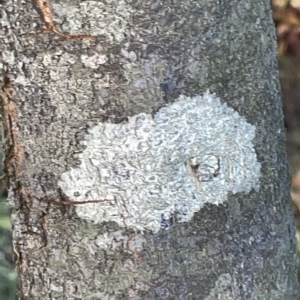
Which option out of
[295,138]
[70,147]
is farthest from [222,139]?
[295,138]

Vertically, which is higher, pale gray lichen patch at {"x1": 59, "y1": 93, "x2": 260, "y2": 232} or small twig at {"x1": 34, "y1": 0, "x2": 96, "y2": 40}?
small twig at {"x1": 34, "y1": 0, "x2": 96, "y2": 40}

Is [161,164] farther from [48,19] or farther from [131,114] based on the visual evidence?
[48,19]

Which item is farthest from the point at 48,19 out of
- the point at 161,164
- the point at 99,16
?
the point at 161,164

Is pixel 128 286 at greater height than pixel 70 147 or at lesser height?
lesser

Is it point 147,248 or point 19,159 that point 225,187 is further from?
point 19,159
